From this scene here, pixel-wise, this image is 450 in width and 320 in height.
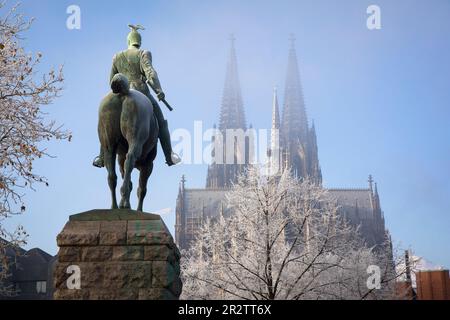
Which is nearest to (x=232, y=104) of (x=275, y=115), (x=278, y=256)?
(x=275, y=115)

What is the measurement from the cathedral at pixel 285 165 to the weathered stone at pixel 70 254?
76.3 m

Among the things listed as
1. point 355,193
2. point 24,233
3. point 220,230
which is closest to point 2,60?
point 24,233

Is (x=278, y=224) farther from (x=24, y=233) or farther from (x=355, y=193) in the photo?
(x=355, y=193)

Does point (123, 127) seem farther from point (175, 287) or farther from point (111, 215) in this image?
point (175, 287)

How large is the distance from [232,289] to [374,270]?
748cm

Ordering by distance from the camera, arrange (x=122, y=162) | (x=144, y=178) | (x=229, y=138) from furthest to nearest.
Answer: (x=229, y=138) < (x=144, y=178) < (x=122, y=162)

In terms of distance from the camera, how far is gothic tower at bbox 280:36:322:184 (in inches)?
4385

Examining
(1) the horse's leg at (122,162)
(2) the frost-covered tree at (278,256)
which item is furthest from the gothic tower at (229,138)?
(1) the horse's leg at (122,162)

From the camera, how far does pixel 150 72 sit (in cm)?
926

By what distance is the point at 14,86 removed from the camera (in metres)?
16.0

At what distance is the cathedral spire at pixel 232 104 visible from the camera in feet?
399

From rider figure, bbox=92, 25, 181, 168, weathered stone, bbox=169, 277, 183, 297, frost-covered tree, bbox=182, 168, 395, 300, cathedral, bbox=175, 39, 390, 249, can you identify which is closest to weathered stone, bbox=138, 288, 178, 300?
weathered stone, bbox=169, 277, 183, 297

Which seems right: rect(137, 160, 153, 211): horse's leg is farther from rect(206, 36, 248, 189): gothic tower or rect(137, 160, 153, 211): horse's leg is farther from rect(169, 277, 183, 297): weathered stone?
rect(206, 36, 248, 189): gothic tower

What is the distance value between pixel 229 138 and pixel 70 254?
356ft
